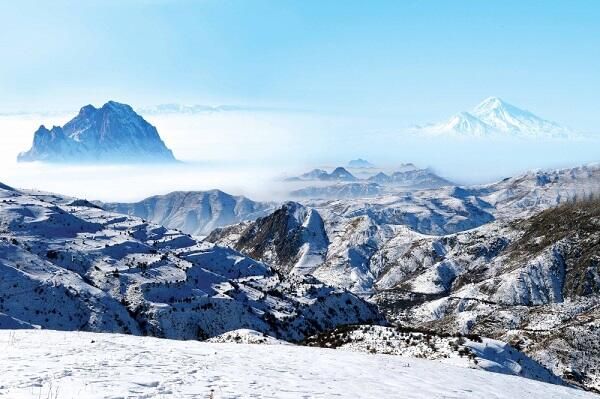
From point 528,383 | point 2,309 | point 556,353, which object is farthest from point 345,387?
point 2,309

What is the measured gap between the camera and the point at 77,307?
158m

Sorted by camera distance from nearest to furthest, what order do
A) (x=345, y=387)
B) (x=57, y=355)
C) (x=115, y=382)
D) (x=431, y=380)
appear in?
1. (x=115, y=382)
2. (x=345, y=387)
3. (x=57, y=355)
4. (x=431, y=380)

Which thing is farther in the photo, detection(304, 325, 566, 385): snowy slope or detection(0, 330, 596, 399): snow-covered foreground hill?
detection(304, 325, 566, 385): snowy slope

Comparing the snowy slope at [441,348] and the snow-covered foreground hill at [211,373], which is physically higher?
the snow-covered foreground hill at [211,373]

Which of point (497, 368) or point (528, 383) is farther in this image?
point (497, 368)

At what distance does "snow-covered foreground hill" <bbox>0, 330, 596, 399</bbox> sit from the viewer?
21703 millimetres

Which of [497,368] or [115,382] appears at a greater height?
[115,382]

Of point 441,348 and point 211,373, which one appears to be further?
point 441,348

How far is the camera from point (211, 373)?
85.5 feet

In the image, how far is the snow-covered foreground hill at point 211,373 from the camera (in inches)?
854

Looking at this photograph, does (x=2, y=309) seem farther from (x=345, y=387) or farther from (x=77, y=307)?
(x=345, y=387)

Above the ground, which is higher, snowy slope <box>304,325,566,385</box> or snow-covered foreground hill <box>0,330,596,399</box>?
snow-covered foreground hill <box>0,330,596,399</box>

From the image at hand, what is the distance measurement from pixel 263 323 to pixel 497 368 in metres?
141

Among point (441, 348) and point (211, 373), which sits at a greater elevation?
point (211, 373)
